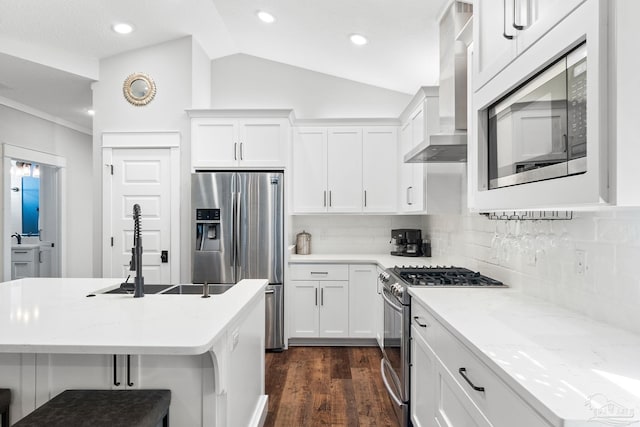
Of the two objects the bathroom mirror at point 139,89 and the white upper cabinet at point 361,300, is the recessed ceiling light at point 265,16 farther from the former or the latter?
the white upper cabinet at point 361,300

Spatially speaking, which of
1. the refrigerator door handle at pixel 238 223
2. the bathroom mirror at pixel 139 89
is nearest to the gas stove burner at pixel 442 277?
the refrigerator door handle at pixel 238 223

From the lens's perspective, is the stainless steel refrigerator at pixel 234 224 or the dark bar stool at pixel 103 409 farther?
the stainless steel refrigerator at pixel 234 224

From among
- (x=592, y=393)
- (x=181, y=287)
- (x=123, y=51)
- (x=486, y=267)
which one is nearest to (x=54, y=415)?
(x=181, y=287)

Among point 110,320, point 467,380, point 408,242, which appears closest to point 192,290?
point 110,320

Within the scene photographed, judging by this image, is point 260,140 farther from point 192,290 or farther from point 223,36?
point 192,290

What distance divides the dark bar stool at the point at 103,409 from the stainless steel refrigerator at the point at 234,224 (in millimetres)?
2101

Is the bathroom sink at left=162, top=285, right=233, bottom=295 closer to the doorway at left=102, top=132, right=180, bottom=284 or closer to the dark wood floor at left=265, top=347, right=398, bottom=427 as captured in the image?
the dark wood floor at left=265, top=347, right=398, bottom=427

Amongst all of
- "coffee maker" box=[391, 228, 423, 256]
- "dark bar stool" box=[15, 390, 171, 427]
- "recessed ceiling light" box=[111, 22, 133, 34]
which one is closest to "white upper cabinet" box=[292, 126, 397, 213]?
"coffee maker" box=[391, 228, 423, 256]

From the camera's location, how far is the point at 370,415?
98.0 inches

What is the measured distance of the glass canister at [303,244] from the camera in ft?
13.8

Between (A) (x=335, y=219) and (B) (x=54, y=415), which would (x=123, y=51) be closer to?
(A) (x=335, y=219)

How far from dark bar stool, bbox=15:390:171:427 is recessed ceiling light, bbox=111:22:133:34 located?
10.4 feet

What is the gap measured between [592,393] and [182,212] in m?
3.60

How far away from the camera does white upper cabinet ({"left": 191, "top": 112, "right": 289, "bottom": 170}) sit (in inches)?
147
